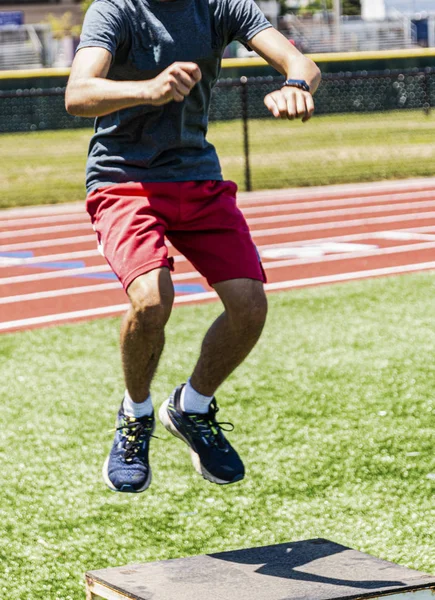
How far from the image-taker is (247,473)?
4953mm

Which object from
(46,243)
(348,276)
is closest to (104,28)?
(348,276)

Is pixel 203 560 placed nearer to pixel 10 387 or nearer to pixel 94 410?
pixel 94 410

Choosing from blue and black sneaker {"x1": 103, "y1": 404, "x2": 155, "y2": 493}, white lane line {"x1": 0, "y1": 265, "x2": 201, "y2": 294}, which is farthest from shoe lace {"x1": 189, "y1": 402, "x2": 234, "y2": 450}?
white lane line {"x1": 0, "y1": 265, "x2": 201, "y2": 294}

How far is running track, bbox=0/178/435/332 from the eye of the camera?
930 centimetres

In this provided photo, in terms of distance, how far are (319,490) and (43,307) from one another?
188 inches

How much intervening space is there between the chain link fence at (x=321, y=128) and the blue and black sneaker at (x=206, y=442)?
454 inches

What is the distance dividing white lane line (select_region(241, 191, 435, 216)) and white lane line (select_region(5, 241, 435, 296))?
3.50 metres

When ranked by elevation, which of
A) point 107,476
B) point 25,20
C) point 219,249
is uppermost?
point 219,249

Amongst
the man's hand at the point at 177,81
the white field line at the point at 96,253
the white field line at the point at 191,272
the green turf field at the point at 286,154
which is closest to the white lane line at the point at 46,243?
the white field line at the point at 96,253

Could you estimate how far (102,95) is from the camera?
141 inches

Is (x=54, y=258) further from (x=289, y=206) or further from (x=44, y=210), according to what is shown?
(x=289, y=206)

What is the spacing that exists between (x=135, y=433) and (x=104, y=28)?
4.92 feet

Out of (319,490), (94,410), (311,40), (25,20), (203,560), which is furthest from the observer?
(25,20)

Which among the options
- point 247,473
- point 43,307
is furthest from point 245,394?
point 43,307
